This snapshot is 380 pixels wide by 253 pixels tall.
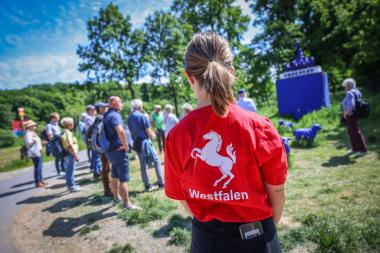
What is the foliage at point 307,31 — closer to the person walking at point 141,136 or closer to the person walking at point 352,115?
the person walking at point 352,115

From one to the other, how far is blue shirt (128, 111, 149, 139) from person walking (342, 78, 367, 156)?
4942 mm

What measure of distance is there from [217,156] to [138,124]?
5135 mm

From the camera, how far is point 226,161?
137 centimetres

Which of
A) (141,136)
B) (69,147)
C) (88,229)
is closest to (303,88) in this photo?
(141,136)

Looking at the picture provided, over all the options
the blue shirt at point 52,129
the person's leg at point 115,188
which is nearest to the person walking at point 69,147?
the person's leg at point 115,188

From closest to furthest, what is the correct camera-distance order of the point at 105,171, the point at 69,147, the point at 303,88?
the point at 105,171
the point at 69,147
the point at 303,88

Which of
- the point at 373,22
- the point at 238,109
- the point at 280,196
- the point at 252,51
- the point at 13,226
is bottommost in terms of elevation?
the point at 13,226

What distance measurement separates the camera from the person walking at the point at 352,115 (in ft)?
→ 21.7

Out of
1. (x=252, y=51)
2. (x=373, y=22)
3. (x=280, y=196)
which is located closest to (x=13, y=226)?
(x=280, y=196)

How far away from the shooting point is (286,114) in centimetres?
1584

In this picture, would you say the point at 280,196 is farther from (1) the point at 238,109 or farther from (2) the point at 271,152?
(1) the point at 238,109

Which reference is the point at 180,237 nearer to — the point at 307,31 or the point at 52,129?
the point at 52,129

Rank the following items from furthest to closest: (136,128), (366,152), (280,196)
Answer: (366,152) → (136,128) → (280,196)

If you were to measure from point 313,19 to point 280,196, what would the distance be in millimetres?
30879
